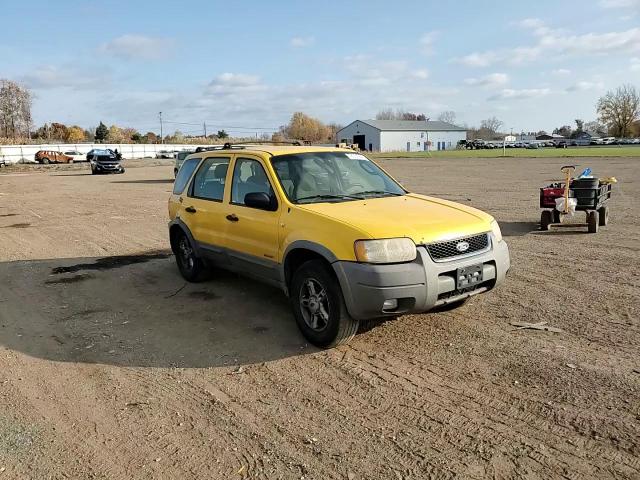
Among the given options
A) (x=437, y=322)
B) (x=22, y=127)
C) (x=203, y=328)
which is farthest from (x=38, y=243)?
(x=22, y=127)

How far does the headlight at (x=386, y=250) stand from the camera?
431cm

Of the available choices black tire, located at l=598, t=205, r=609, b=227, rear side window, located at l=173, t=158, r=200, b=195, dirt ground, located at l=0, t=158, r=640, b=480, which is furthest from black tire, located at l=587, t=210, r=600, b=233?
rear side window, located at l=173, t=158, r=200, b=195

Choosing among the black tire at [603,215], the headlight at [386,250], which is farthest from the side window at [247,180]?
the black tire at [603,215]

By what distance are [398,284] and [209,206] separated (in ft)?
10.1

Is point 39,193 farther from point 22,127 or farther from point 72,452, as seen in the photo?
point 22,127

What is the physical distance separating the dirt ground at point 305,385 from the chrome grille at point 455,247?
842 mm

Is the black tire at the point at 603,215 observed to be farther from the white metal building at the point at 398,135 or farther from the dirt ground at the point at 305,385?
the white metal building at the point at 398,135

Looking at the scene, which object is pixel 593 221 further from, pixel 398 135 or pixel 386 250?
pixel 398 135

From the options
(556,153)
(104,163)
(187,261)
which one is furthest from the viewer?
(556,153)

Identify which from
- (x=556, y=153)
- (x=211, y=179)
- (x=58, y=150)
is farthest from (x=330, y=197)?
(x=58, y=150)

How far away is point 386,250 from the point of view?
170 inches

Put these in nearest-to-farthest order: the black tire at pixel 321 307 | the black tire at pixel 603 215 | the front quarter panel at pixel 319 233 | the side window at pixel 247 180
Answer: the front quarter panel at pixel 319 233 < the black tire at pixel 321 307 < the side window at pixel 247 180 < the black tire at pixel 603 215

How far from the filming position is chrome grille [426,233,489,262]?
446 centimetres

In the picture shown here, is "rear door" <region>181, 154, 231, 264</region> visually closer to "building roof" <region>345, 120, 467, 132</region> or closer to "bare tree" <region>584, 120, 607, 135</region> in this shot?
"building roof" <region>345, 120, 467, 132</region>
